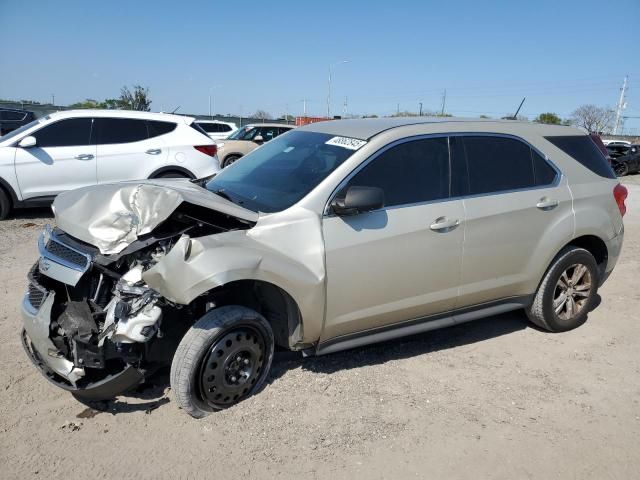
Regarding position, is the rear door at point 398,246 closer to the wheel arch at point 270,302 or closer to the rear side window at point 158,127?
the wheel arch at point 270,302

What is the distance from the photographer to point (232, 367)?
3248mm

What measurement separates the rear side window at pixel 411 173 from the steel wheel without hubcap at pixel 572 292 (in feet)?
5.40

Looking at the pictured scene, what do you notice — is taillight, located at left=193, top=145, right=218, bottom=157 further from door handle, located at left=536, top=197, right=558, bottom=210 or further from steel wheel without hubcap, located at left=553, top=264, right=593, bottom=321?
steel wheel without hubcap, located at left=553, top=264, right=593, bottom=321

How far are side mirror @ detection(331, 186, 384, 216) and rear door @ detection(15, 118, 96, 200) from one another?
250 inches

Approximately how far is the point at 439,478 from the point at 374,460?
1.19ft

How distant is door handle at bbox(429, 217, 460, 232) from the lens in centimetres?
370

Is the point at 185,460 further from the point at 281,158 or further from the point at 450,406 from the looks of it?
the point at 281,158

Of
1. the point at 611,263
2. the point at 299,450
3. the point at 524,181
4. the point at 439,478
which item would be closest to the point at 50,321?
the point at 299,450

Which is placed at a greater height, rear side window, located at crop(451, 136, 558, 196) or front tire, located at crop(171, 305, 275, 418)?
rear side window, located at crop(451, 136, 558, 196)

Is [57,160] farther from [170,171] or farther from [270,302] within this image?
[270,302]

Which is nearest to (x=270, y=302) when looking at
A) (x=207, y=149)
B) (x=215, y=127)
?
(x=207, y=149)

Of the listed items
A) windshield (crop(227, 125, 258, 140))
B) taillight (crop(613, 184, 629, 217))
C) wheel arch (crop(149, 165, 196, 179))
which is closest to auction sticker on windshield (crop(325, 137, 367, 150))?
taillight (crop(613, 184, 629, 217))

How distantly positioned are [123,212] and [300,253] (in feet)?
3.75

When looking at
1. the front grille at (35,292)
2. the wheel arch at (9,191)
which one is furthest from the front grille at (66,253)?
the wheel arch at (9,191)
